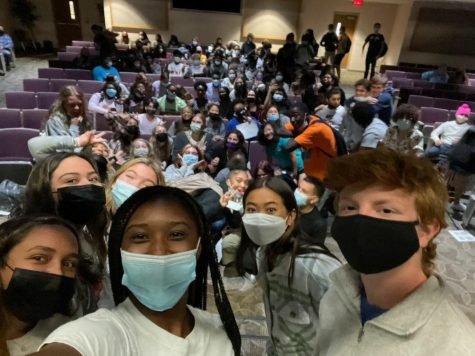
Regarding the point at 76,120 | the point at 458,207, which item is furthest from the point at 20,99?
the point at 458,207

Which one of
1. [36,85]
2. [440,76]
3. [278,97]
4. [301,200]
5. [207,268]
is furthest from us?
[440,76]

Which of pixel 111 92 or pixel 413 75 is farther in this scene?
pixel 413 75

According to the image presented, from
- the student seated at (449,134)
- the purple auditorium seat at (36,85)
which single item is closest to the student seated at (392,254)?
the student seated at (449,134)

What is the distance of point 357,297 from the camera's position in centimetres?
111

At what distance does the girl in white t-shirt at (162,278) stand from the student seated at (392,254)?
418mm

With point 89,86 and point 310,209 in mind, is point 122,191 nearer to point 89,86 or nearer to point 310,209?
point 310,209

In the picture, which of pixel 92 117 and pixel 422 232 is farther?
pixel 92 117

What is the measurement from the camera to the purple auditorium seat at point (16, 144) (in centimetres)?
430

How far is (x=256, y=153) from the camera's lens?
15.5ft

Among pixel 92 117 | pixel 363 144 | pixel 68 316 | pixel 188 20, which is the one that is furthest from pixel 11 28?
pixel 68 316

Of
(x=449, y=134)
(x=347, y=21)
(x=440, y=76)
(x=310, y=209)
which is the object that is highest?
(x=347, y=21)

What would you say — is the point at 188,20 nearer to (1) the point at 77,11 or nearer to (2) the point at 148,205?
(1) the point at 77,11

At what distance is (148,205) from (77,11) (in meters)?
16.6

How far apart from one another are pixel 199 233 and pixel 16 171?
3.38 meters
